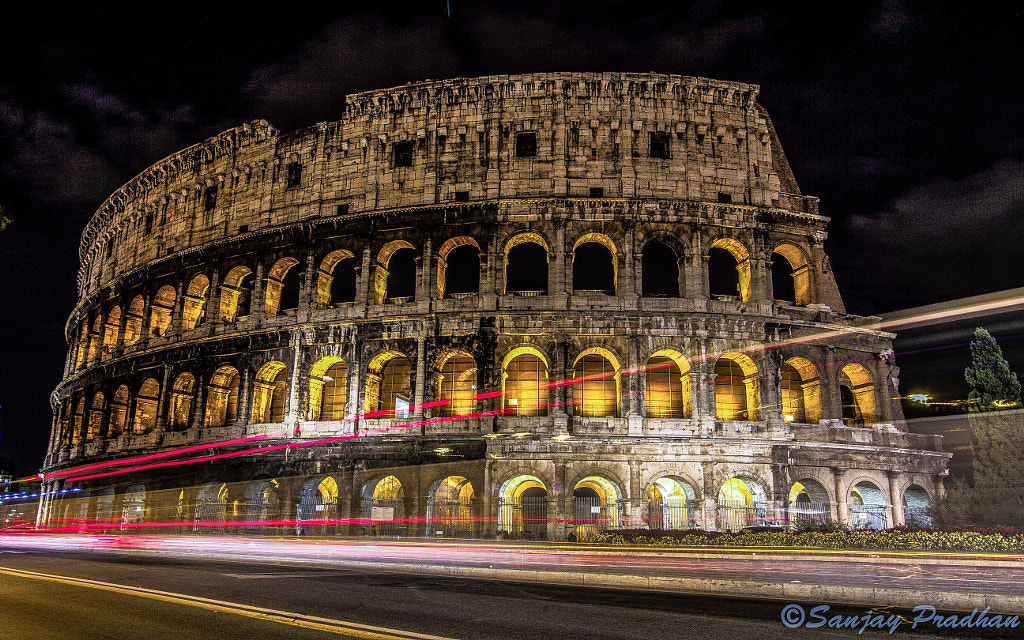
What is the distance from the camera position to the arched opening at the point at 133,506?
25.5 metres

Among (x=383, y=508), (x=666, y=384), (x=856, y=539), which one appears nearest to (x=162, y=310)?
(x=383, y=508)

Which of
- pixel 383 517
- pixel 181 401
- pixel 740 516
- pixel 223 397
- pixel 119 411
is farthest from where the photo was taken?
pixel 119 411

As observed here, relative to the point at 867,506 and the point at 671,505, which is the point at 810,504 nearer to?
the point at 867,506

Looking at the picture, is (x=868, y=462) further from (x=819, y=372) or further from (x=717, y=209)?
(x=717, y=209)

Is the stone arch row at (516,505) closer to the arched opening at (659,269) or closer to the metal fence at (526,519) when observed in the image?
the metal fence at (526,519)

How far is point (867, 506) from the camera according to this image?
74.0ft

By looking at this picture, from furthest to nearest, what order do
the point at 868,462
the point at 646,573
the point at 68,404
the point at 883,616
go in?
the point at 68,404, the point at 868,462, the point at 646,573, the point at 883,616

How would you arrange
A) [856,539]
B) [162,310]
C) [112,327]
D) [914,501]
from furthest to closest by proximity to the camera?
[112,327]
[162,310]
[914,501]
[856,539]

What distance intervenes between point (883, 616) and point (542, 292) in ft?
54.5

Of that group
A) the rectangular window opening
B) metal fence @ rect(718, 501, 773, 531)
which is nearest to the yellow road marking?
metal fence @ rect(718, 501, 773, 531)

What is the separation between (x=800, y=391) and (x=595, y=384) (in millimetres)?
8076

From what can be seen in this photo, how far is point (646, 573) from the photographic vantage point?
34.4 ft

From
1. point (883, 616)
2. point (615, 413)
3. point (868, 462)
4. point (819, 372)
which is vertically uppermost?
point (819, 372)

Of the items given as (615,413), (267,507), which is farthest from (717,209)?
(267,507)
